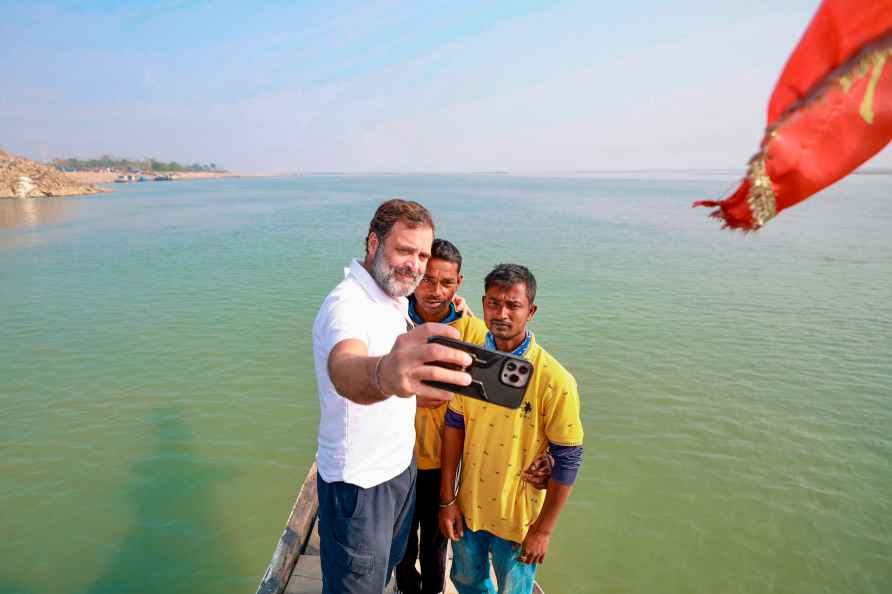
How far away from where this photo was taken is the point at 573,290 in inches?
609

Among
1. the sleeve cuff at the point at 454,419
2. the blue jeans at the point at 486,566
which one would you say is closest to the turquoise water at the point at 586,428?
the blue jeans at the point at 486,566

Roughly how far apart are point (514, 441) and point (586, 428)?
528 centimetres

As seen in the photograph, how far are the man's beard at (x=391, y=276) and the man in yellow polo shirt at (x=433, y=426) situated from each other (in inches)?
30.9

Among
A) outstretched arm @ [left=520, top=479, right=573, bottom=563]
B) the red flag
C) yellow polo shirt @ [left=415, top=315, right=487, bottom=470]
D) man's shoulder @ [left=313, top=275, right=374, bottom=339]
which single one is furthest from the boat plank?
the red flag

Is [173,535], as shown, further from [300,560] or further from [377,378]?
[377,378]

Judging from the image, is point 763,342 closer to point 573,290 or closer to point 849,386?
point 849,386

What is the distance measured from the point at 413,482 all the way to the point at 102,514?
5.31 m

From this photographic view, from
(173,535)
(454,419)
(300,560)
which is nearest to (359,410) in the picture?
(454,419)

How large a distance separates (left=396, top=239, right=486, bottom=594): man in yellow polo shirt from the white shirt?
0.76 m

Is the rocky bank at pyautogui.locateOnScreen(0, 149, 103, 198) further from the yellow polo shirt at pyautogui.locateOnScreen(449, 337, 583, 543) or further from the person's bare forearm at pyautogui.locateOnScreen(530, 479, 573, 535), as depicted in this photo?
the person's bare forearm at pyautogui.locateOnScreen(530, 479, 573, 535)

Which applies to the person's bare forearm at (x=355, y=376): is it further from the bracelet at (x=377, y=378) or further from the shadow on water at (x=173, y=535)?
the shadow on water at (x=173, y=535)

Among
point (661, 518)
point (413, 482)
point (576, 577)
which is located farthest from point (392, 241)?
point (661, 518)

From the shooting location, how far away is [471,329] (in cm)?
314

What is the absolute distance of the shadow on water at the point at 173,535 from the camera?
5.09m
